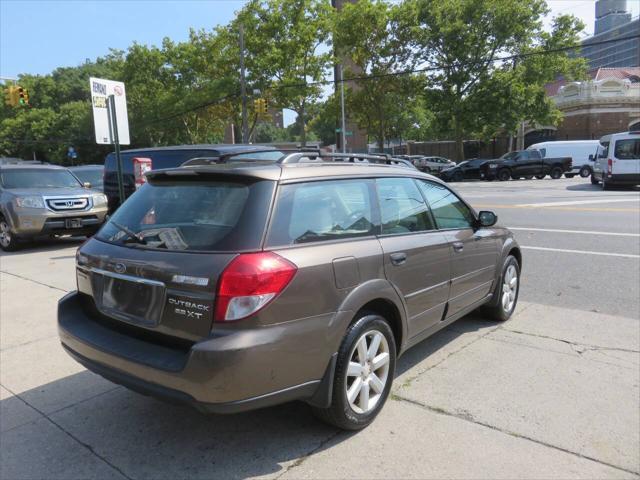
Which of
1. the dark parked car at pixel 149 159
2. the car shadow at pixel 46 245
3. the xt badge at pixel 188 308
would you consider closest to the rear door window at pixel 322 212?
the xt badge at pixel 188 308

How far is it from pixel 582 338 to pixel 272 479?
338 centimetres

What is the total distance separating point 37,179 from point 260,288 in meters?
10.2

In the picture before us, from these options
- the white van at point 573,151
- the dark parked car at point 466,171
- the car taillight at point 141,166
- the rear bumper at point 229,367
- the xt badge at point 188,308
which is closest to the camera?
the rear bumper at point 229,367

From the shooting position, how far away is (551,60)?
35.3m

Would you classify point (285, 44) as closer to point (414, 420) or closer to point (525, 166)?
point (525, 166)

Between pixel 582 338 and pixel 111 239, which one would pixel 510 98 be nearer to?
pixel 582 338

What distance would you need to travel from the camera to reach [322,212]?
3027mm

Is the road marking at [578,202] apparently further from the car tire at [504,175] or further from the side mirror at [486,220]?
the car tire at [504,175]

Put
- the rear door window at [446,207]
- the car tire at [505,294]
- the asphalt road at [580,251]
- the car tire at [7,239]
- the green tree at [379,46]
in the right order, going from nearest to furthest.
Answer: the rear door window at [446,207]
the car tire at [505,294]
the asphalt road at [580,251]
the car tire at [7,239]
the green tree at [379,46]

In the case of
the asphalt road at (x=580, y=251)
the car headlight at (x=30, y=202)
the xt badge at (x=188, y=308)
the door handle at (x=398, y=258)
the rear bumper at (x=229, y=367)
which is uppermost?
the car headlight at (x=30, y=202)

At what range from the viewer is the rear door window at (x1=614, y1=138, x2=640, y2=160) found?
2047 centimetres

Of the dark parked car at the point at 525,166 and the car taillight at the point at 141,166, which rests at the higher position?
the car taillight at the point at 141,166

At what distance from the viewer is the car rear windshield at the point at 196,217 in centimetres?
268

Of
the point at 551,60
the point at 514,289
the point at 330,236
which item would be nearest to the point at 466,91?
the point at 551,60
